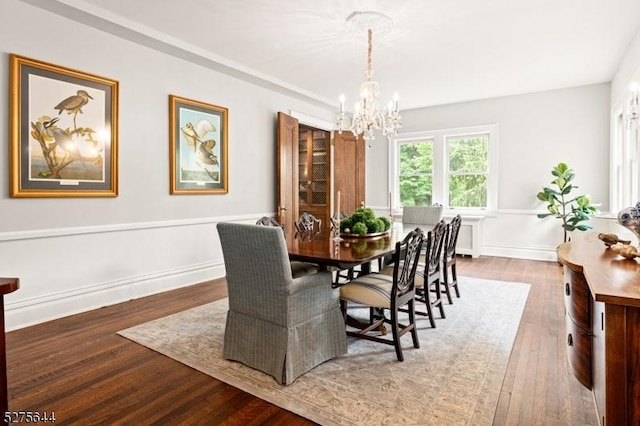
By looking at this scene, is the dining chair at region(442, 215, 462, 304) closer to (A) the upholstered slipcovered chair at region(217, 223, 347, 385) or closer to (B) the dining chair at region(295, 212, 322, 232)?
(B) the dining chair at region(295, 212, 322, 232)

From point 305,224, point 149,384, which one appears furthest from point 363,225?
A: point 149,384

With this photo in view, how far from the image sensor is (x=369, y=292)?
2.55 m

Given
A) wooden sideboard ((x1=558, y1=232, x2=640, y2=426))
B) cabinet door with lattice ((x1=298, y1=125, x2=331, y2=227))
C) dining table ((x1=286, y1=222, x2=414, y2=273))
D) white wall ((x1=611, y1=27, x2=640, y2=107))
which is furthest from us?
cabinet door with lattice ((x1=298, y1=125, x2=331, y2=227))

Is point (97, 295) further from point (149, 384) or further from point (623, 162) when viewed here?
point (623, 162)

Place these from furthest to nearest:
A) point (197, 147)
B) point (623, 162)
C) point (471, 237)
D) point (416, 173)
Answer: point (416, 173) → point (471, 237) → point (623, 162) → point (197, 147)

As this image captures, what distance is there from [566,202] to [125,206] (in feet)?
19.5

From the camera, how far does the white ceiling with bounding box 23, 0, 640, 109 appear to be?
320 centimetres

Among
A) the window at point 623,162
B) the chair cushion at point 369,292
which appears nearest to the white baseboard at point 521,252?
the window at point 623,162

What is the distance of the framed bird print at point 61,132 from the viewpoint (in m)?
3.02

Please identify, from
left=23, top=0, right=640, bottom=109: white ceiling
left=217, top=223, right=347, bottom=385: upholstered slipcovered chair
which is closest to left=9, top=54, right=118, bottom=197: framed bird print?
left=23, top=0, right=640, bottom=109: white ceiling

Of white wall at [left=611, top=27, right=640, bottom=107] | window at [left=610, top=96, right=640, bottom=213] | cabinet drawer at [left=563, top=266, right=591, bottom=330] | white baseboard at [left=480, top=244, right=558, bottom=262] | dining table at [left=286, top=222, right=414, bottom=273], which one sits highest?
white wall at [left=611, top=27, right=640, bottom=107]

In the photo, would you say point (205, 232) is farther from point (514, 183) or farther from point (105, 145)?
point (514, 183)

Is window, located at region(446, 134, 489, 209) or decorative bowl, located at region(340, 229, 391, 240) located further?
window, located at region(446, 134, 489, 209)

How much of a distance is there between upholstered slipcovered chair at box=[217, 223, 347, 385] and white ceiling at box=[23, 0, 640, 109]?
215cm
